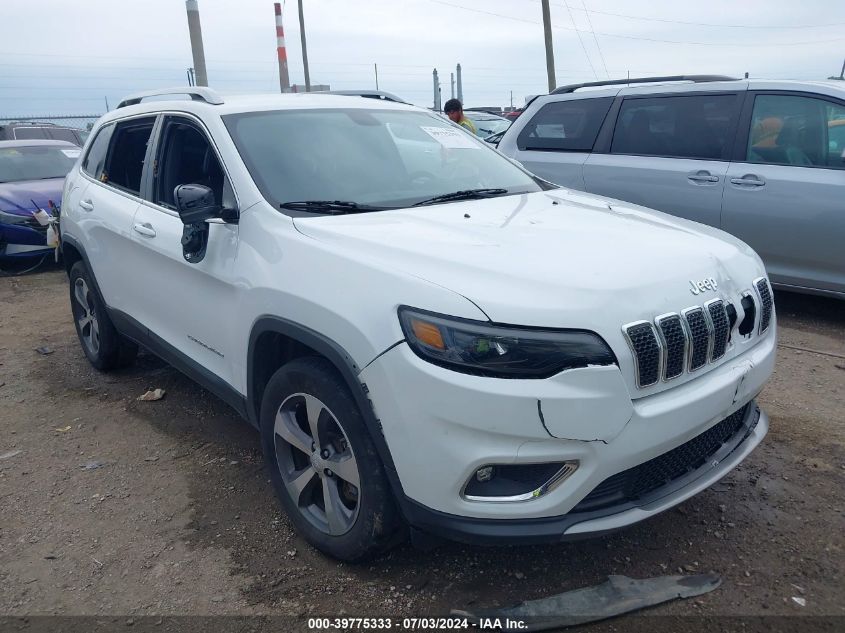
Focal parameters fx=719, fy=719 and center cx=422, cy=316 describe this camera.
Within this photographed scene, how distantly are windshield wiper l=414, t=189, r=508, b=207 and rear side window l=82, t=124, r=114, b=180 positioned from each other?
99.4 inches

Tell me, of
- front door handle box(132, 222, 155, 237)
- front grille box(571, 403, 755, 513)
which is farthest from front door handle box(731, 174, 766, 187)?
front door handle box(132, 222, 155, 237)

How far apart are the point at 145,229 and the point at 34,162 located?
290 inches

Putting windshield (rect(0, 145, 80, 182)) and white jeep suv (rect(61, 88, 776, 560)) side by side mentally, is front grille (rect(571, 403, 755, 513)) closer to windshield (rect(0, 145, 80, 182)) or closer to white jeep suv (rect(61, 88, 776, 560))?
white jeep suv (rect(61, 88, 776, 560))

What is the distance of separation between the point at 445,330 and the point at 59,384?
375 centimetres

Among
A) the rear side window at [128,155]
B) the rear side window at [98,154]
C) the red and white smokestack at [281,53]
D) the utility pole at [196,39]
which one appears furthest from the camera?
the red and white smokestack at [281,53]

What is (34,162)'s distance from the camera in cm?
983

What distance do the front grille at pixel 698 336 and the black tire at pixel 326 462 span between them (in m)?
1.09

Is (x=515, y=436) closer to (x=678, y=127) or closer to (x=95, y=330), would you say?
(x=95, y=330)

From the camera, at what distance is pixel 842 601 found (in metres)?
2.45

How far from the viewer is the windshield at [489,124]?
1423 cm

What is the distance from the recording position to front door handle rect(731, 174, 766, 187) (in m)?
5.45

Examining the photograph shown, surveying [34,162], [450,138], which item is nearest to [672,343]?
[450,138]

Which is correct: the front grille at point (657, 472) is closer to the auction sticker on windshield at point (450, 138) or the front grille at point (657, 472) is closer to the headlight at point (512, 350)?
the headlight at point (512, 350)

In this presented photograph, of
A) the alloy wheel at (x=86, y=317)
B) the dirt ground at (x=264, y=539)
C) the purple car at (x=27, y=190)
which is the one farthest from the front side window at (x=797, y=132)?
the purple car at (x=27, y=190)
